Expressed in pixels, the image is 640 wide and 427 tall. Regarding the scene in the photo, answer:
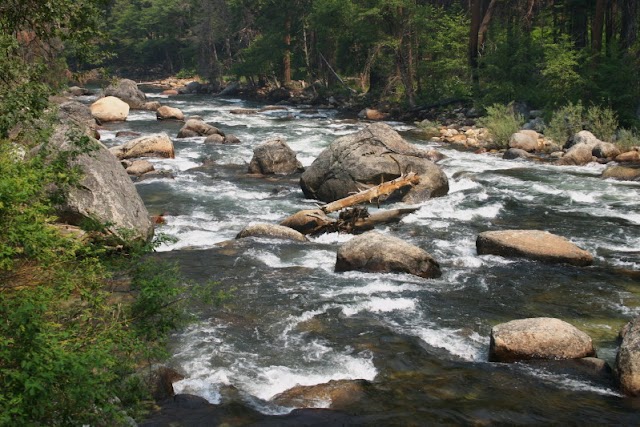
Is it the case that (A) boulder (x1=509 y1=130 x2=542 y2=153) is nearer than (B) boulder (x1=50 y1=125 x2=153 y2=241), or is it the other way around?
(B) boulder (x1=50 y1=125 x2=153 y2=241)

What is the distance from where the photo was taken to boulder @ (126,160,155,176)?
60.6 ft

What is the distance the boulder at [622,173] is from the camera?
57.9 feet

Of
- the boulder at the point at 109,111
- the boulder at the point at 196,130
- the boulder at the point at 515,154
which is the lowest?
the boulder at the point at 515,154

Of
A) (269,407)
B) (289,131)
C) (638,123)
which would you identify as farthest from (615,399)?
(289,131)

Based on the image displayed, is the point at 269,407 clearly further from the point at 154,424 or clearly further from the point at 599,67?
the point at 599,67

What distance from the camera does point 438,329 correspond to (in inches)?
340

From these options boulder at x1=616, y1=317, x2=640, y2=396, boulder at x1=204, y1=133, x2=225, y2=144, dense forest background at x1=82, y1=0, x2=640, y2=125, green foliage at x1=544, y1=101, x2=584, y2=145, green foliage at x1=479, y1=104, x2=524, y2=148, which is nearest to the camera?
boulder at x1=616, y1=317, x2=640, y2=396

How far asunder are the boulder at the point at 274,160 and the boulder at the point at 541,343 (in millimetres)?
12237

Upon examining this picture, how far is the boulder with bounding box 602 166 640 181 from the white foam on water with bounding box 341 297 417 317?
10.7 meters

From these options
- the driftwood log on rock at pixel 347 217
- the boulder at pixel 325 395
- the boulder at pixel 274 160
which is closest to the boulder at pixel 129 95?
the boulder at pixel 274 160

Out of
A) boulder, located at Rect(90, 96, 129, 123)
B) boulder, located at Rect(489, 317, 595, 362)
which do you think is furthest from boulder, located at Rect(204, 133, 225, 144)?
boulder, located at Rect(489, 317, 595, 362)

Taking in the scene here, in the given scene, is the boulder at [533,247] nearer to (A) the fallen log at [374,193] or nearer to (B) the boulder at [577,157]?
(A) the fallen log at [374,193]

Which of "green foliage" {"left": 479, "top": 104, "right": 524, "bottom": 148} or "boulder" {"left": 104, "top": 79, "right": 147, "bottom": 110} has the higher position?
"boulder" {"left": 104, "top": 79, "right": 147, "bottom": 110}

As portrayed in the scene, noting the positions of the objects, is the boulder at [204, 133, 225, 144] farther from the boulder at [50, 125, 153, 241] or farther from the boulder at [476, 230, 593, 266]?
the boulder at [476, 230, 593, 266]
